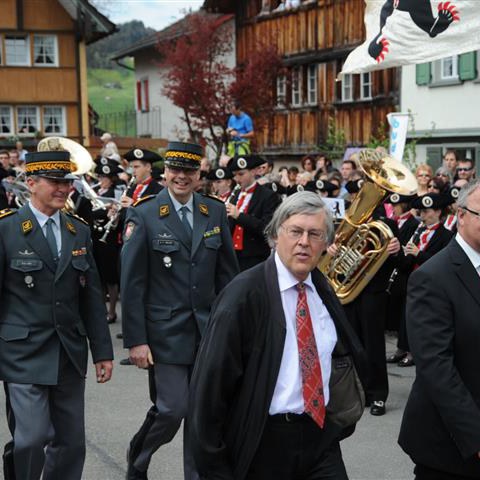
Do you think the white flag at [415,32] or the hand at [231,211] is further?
the hand at [231,211]

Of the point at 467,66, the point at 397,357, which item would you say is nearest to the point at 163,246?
the point at 397,357

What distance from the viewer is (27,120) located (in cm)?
3922

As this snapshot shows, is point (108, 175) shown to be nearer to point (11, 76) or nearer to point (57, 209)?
point (57, 209)

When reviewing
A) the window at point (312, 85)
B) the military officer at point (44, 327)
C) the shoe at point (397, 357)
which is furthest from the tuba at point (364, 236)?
the window at point (312, 85)

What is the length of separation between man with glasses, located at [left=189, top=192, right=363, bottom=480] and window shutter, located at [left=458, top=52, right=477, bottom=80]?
749 inches

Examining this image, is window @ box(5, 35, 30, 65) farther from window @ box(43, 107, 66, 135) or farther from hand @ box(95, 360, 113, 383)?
hand @ box(95, 360, 113, 383)

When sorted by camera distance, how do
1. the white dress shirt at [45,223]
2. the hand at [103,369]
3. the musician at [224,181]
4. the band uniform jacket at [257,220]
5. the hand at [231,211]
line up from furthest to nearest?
the musician at [224,181]
the band uniform jacket at [257,220]
the hand at [231,211]
the hand at [103,369]
the white dress shirt at [45,223]

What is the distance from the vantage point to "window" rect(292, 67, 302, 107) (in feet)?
101

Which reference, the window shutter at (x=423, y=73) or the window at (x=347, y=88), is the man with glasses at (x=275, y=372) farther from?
the window at (x=347, y=88)

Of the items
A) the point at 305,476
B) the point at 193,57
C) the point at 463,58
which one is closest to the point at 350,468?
the point at 305,476

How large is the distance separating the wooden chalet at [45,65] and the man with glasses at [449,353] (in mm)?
35228

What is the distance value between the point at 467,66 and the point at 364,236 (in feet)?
50.7

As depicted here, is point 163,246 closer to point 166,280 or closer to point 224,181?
point 166,280

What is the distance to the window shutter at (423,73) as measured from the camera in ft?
78.9
